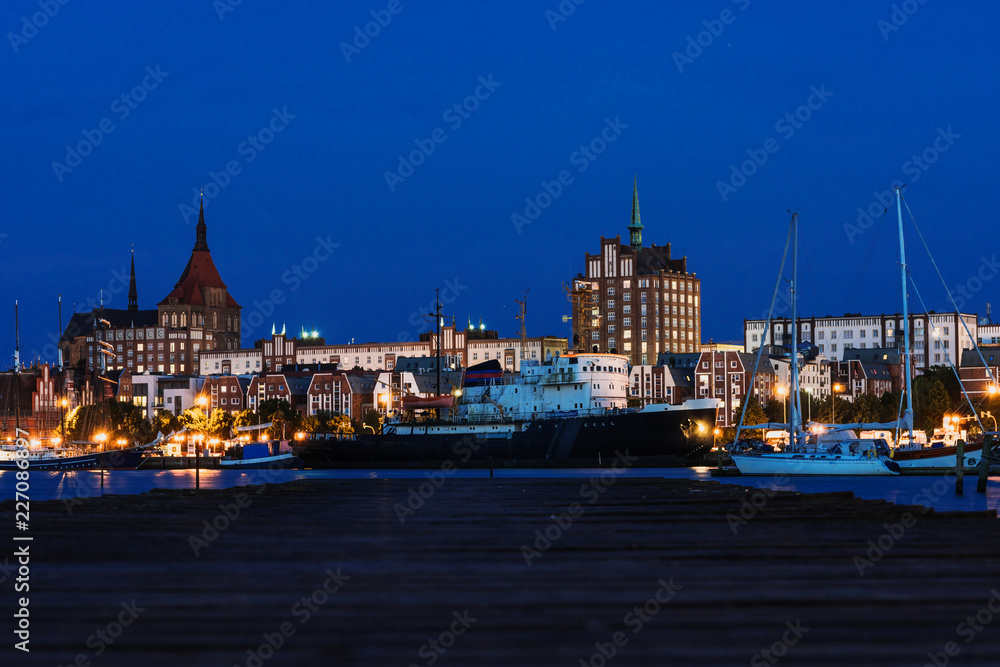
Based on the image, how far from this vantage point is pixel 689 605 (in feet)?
43.1

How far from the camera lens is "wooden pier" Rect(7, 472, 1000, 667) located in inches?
440

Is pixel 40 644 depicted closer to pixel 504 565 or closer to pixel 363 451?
pixel 504 565

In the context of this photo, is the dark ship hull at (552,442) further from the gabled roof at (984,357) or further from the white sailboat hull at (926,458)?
the gabled roof at (984,357)

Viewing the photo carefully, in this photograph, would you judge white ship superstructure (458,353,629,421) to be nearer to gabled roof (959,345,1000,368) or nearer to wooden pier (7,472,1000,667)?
wooden pier (7,472,1000,667)

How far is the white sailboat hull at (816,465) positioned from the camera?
60.8 metres

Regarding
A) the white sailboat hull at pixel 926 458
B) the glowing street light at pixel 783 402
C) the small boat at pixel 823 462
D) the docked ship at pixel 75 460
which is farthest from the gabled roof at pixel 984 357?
the docked ship at pixel 75 460

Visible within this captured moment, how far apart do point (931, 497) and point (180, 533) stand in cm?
3000

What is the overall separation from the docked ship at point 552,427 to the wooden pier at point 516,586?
5552 centimetres

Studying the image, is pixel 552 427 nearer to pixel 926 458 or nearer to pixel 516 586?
pixel 926 458

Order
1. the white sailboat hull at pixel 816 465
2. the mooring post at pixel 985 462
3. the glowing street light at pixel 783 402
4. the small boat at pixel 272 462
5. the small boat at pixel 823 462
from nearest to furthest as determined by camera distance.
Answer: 1. the mooring post at pixel 985 462
2. the white sailboat hull at pixel 816 465
3. the small boat at pixel 823 462
4. the small boat at pixel 272 462
5. the glowing street light at pixel 783 402

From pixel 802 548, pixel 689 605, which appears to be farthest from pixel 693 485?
pixel 689 605

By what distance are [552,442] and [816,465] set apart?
903 inches

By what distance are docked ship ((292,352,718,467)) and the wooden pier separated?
5552 centimetres

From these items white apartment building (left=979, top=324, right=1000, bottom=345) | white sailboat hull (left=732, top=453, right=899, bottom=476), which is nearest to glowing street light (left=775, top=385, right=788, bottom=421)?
white apartment building (left=979, top=324, right=1000, bottom=345)
